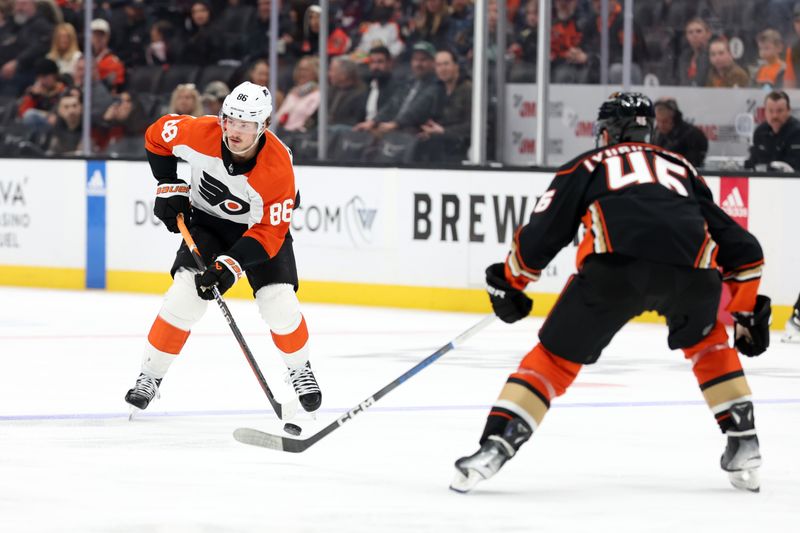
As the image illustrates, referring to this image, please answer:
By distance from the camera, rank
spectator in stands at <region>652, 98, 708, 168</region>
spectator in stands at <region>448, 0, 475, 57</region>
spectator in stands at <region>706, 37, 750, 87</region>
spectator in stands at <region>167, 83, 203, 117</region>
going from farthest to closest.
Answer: spectator in stands at <region>167, 83, 203, 117</region>, spectator in stands at <region>448, 0, 475, 57</region>, spectator in stands at <region>652, 98, 708, 168</region>, spectator in stands at <region>706, 37, 750, 87</region>

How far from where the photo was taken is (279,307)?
4863 millimetres

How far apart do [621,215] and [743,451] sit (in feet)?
2.08

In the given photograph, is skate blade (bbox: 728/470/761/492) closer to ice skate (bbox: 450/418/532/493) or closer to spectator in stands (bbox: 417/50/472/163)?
ice skate (bbox: 450/418/532/493)

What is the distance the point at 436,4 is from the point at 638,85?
1415 mm

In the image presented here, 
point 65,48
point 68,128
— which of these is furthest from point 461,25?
point 65,48

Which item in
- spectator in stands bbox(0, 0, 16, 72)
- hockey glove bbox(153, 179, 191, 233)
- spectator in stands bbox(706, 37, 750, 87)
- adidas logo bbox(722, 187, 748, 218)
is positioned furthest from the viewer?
spectator in stands bbox(0, 0, 16, 72)

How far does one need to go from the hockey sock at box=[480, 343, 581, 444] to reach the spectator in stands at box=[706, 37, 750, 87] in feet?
16.2

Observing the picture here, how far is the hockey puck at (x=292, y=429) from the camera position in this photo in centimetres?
461

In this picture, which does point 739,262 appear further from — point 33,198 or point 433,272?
point 33,198

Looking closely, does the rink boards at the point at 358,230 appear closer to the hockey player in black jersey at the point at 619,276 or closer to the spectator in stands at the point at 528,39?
the spectator in stands at the point at 528,39

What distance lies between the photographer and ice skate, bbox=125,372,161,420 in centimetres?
481

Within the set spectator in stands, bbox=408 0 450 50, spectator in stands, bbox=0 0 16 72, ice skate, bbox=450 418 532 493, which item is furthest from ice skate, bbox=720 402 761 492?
spectator in stands, bbox=0 0 16 72

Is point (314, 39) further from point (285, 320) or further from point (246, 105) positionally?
point (246, 105)

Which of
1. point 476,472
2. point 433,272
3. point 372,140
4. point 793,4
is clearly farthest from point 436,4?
point 476,472
